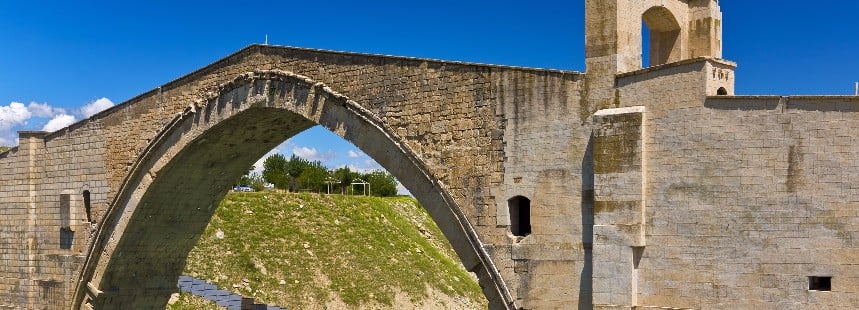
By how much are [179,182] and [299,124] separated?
339cm

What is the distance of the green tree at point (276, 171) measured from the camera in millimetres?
60281

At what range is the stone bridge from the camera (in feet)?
33.8

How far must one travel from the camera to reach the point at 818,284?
10219mm

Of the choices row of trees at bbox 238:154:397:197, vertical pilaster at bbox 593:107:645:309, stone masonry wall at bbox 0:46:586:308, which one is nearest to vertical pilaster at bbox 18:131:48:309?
stone masonry wall at bbox 0:46:586:308

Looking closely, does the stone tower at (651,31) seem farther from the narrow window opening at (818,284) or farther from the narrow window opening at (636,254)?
the narrow window opening at (818,284)

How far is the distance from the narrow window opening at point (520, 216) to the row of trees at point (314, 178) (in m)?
44.3

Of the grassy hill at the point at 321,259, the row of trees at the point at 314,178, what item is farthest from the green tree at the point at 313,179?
the grassy hill at the point at 321,259

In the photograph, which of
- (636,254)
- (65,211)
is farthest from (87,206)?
(636,254)

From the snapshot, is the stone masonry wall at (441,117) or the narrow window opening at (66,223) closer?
the stone masonry wall at (441,117)

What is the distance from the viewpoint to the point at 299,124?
18.4 meters

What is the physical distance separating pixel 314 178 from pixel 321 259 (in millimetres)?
24667

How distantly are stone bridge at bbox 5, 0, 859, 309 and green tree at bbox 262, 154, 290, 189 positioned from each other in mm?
41617

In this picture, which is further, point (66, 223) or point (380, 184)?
point (380, 184)

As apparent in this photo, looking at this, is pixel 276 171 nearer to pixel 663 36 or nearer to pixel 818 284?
pixel 663 36
